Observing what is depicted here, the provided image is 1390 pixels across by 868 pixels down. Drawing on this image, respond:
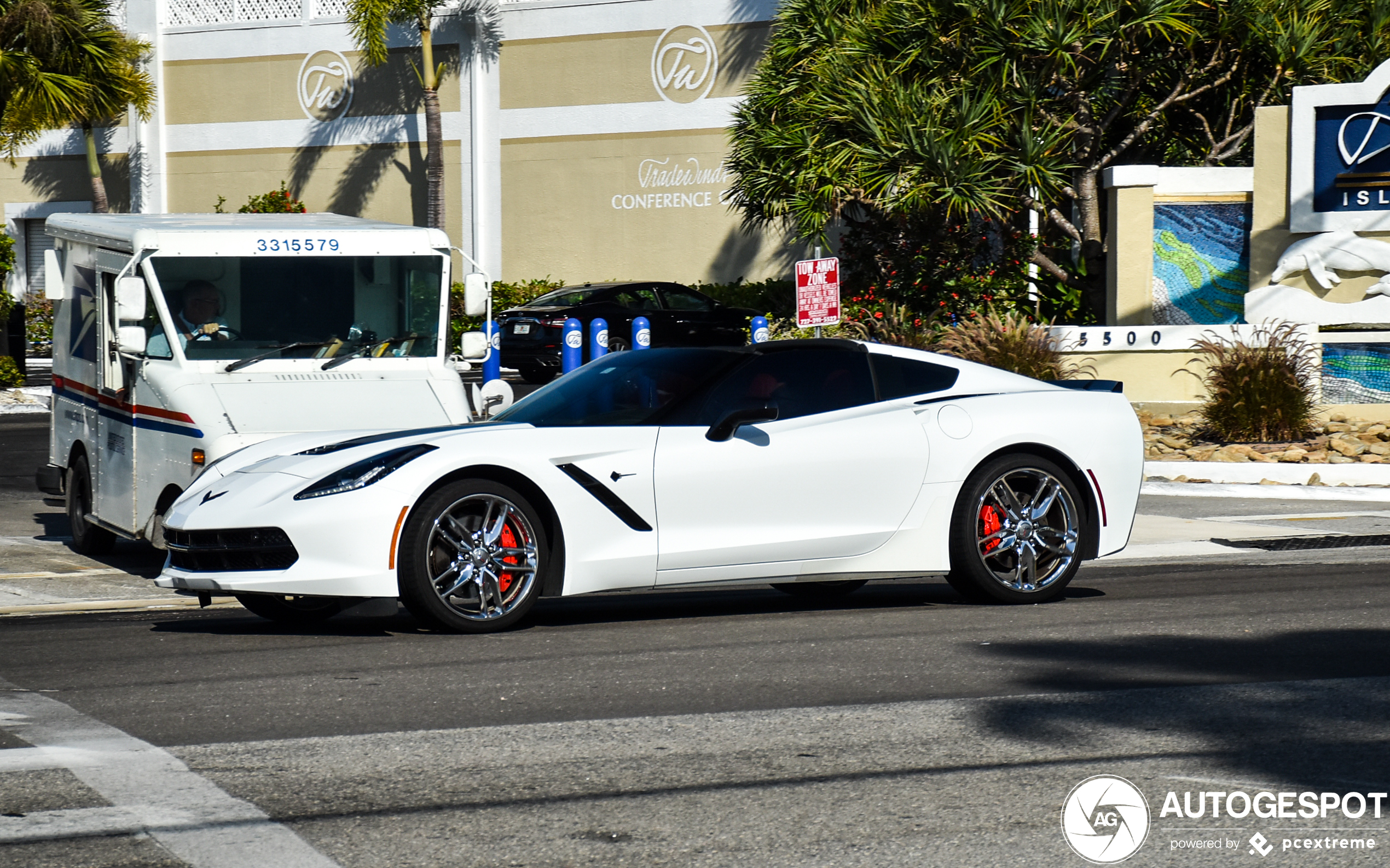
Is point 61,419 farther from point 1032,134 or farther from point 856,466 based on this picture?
point 1032,134

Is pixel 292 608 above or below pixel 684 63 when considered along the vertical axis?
below

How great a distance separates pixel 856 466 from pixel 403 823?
4121 millimetres

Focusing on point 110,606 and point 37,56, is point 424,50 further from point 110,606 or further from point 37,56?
point 110,606

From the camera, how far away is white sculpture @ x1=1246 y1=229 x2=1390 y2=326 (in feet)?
63.8

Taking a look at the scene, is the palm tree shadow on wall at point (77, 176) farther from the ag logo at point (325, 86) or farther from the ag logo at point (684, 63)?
the ag logo at point (684, 63)

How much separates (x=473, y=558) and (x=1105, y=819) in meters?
3.71

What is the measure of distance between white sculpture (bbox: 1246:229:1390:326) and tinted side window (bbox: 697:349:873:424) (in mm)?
12532

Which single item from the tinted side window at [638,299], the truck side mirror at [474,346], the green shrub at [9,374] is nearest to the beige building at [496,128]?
the tinted side window at [638,299]

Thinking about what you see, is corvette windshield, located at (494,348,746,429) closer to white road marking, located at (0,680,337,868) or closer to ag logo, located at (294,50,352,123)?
white road marking, located at (0,680,337,868)

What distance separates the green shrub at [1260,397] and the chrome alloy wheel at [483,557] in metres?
11.3

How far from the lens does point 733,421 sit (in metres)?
8.04

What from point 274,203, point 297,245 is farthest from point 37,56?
point 297,245

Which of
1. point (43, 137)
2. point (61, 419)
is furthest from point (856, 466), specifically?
point (43, 137)

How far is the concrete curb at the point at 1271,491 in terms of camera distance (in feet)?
49.8
